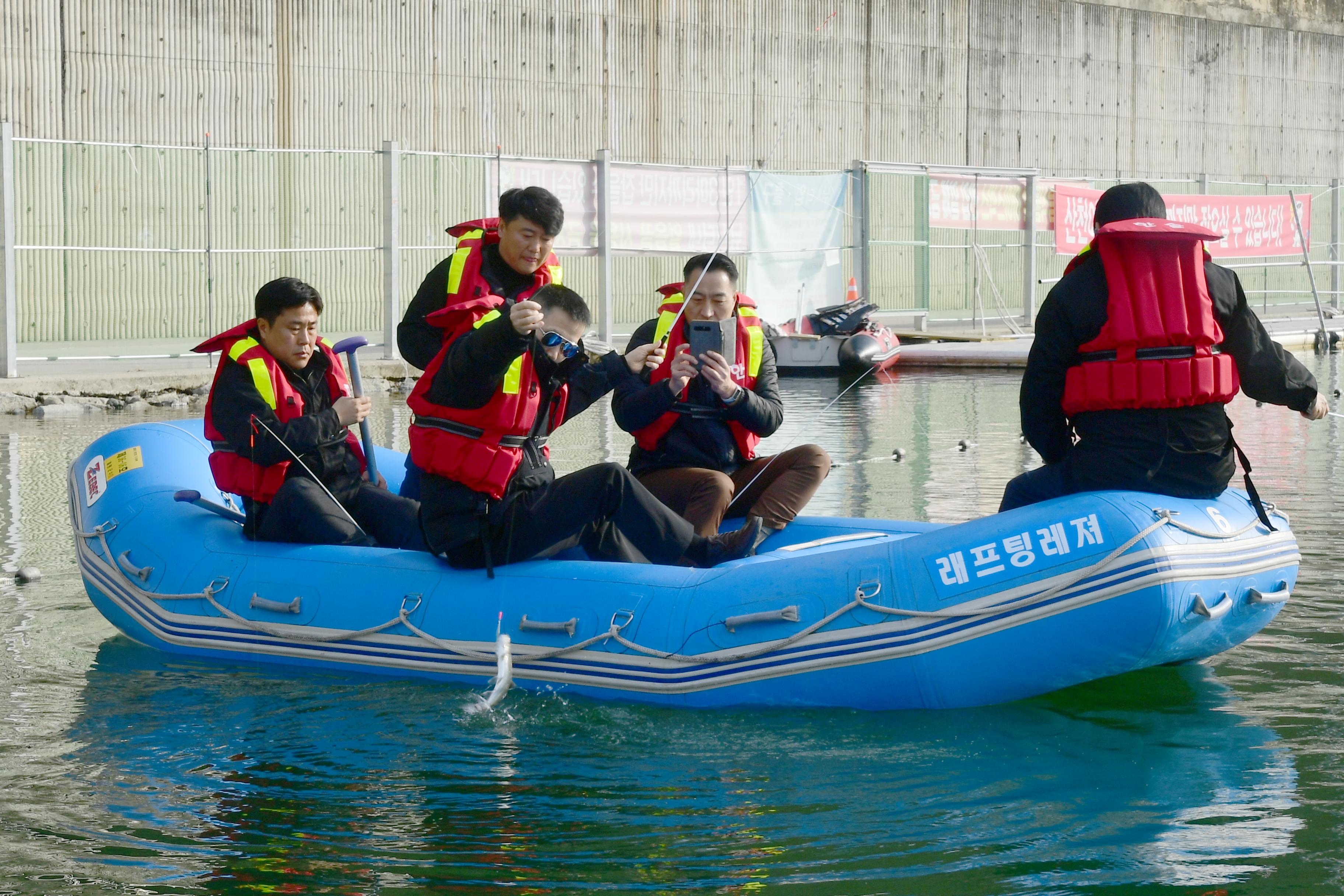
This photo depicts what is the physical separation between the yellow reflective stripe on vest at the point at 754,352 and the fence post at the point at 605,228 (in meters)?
8.39

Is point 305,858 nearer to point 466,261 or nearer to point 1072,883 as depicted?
point 1072,883

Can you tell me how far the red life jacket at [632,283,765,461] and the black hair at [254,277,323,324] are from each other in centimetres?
111

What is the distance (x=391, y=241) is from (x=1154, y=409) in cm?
966

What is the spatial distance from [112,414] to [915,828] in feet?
28.8

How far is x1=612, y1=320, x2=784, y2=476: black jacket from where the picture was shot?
5.16m

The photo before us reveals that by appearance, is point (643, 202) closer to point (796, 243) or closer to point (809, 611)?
point (796, 243)

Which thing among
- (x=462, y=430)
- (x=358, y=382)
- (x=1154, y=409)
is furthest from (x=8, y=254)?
(x=1154, y=409)

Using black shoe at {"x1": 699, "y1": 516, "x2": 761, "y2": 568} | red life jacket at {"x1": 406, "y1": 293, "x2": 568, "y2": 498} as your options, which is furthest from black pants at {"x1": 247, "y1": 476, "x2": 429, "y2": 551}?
black shoe at {"x1": 699, "y1": 516, "x2": 761, "y2": 568}

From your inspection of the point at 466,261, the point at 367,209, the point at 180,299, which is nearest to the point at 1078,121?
the point at 367,209

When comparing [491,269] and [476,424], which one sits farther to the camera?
[491,269]

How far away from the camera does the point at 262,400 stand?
4.84 metres

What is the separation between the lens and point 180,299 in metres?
14.0

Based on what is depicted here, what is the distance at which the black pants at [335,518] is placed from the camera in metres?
4.91

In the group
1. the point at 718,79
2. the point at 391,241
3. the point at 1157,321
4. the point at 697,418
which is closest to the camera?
the point at 1157,321
